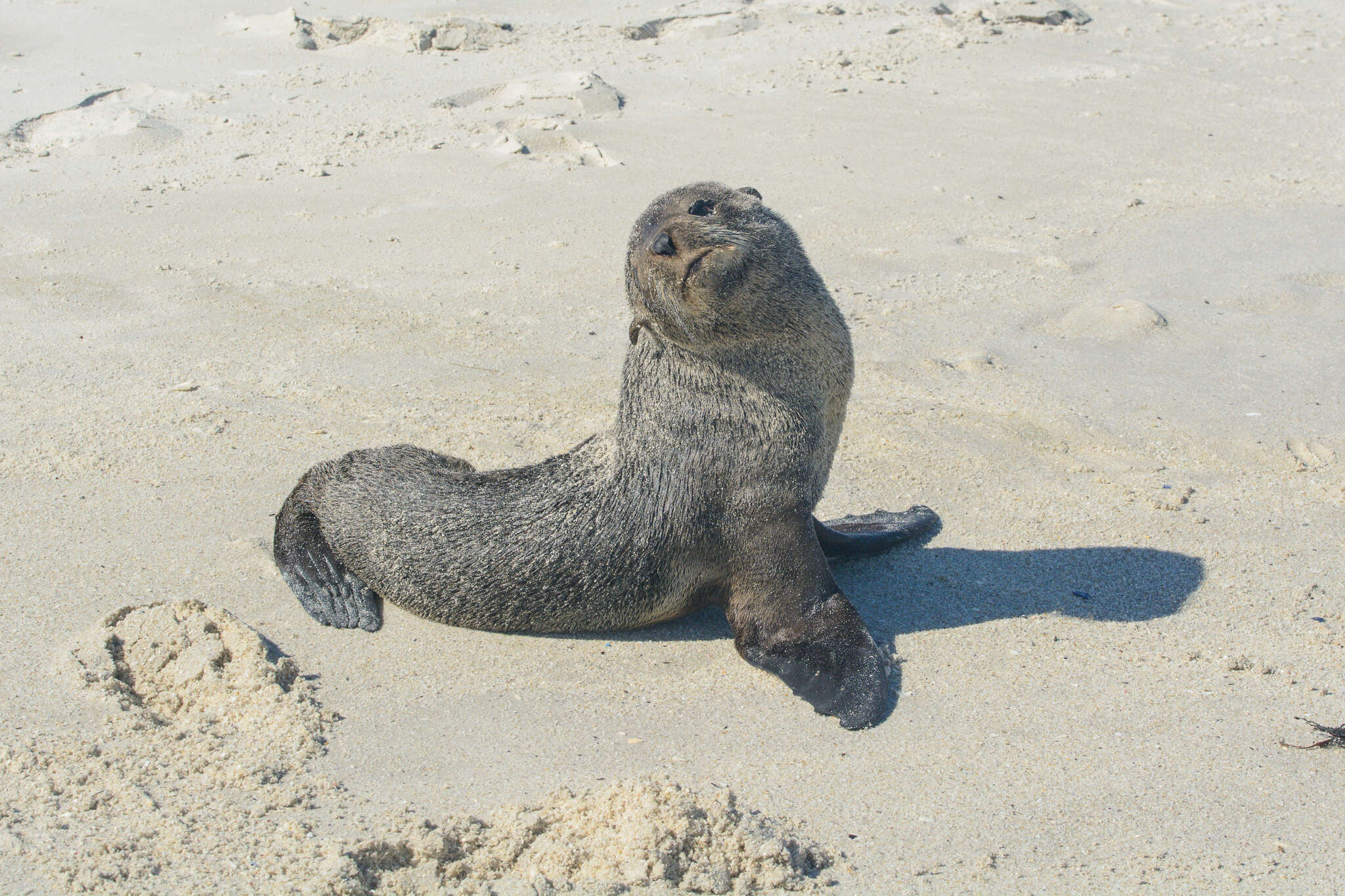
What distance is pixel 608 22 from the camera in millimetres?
12008

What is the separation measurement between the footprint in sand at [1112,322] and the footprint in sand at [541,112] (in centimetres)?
364

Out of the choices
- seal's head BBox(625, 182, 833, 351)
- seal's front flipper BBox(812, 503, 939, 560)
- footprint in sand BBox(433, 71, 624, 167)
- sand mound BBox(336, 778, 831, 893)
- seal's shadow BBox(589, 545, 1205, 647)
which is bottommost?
seal's shadow BBox(589, 545, 1205, 647)

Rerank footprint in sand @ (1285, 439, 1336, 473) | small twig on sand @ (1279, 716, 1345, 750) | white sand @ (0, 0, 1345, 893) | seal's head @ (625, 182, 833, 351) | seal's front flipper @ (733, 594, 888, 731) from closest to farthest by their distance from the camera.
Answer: white sand @ (0, 0, 1345, 893) < small twig on sand @ (1279, 716, 1345, 750) < seal's head @ (625, 182, 833, 351) < seal's front flipper @ (733, 594, 888, 731) < footprint in sand @ (1285, 439, 1336, 473)

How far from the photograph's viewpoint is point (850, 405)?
6.03 meters

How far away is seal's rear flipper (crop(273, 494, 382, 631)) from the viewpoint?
14.2 feet

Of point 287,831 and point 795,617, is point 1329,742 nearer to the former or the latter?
point 795,617

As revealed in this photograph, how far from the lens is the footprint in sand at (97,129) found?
9.32 metres

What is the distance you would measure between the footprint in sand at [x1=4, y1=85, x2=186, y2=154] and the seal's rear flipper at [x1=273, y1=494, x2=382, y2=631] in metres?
6.09

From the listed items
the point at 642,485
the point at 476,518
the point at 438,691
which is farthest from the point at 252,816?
the point at 642,485

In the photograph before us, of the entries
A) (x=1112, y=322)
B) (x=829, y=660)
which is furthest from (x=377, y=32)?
(x=829, y=660)

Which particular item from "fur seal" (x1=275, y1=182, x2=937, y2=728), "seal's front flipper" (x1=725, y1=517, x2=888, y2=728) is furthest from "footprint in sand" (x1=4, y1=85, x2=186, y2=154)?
"seal's front flipper" (x1=725, y1=517, x2=888, y2=728)

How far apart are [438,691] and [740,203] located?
1.90 m

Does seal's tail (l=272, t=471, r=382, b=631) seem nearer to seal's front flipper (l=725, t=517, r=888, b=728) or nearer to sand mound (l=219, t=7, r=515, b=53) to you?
seal's front flipper (l=725, t=517, r=888, b=728)

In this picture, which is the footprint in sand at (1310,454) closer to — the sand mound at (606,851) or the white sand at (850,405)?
the white sand at (850,405)
